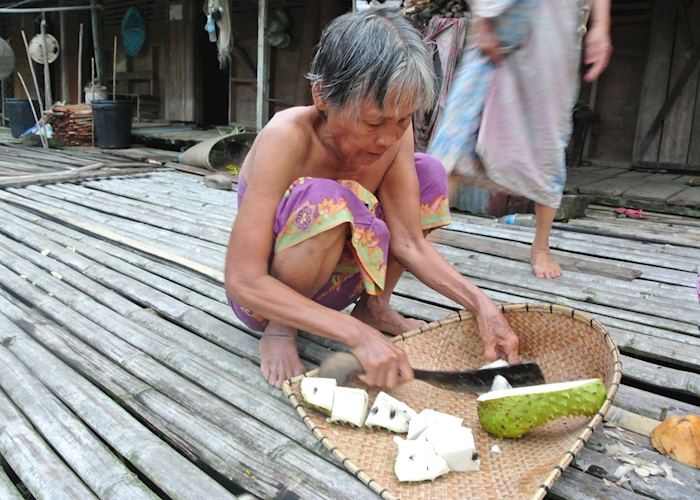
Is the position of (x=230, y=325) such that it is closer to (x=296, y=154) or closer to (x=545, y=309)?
(x=296, y=154)

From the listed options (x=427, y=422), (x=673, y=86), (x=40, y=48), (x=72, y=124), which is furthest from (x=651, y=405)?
(x=40, y=48)

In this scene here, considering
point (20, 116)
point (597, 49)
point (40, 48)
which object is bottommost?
point (20, 116)

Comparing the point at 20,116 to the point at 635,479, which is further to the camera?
the point at 20,116

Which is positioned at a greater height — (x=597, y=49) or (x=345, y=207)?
(x=597, y=49)

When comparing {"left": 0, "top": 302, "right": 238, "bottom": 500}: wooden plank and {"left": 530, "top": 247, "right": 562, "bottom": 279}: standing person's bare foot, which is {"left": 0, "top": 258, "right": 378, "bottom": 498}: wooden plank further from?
{"left": 530, "top": 247, "right": 562, "bottom": 279}: standing person's bare foot

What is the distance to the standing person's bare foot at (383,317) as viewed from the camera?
205cm

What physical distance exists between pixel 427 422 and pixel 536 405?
236mm

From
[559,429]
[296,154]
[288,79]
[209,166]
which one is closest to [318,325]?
[296,154]

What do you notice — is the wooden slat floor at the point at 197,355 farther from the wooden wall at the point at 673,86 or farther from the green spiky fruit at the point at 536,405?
the wooden wall at the point at 673,86

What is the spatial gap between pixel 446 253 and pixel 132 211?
218 cm

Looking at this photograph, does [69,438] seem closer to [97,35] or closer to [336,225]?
[336,225]

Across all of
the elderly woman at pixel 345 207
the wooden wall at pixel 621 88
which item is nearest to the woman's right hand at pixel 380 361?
the elderly woman at pixel 345 207

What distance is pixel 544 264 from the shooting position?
8.87 ft

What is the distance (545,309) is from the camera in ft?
5.57
